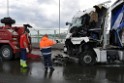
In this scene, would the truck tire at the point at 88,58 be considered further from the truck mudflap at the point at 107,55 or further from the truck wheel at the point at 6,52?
the truck wheel at the point at 6,52

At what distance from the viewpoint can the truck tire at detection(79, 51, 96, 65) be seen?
13898mm

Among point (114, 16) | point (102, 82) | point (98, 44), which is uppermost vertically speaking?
point (114, 16)

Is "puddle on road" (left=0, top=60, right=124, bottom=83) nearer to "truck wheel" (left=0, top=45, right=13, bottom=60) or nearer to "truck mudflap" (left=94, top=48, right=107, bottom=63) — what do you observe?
"truck mudflap" (left=94, top=48, right=107, bottom=63)

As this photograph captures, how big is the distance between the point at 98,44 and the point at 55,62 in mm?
2090

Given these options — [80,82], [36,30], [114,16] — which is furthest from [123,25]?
[36,30]

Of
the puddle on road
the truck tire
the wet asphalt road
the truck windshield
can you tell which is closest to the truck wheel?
the wet asphalt road

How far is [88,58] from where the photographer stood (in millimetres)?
13930

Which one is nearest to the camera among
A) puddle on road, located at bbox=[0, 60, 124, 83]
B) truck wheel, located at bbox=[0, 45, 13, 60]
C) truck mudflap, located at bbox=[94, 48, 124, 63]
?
puddle on road, located at bbox=[0, 60, 124, 83]

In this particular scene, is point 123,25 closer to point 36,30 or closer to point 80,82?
point 80,82

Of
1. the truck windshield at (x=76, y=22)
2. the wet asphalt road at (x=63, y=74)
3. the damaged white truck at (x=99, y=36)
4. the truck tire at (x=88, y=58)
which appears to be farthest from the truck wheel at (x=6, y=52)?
the truck tire at (x=88, y=58)

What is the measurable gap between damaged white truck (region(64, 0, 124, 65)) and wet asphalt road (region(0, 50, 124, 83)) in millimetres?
510

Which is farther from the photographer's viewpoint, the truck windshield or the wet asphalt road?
the truck windshield

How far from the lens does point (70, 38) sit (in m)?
14.4

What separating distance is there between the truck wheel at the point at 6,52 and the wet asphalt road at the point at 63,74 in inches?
42.4
